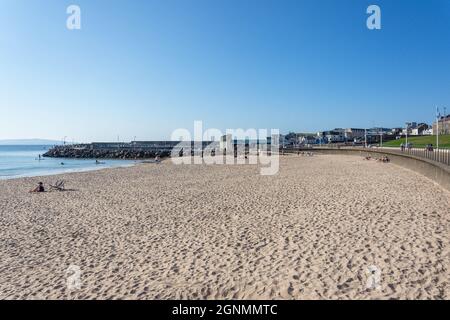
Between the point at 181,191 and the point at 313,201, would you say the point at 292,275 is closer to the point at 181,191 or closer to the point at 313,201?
the point at 313,201

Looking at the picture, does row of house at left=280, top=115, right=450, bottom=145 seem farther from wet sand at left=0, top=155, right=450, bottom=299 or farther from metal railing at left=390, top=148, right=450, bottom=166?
wet sand at left=0, top=155, right=450, bottom=299

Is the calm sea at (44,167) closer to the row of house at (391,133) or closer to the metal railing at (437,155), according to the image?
the metal railing at (437,155)

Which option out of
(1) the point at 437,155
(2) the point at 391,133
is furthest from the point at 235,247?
(2) the point at 391,133

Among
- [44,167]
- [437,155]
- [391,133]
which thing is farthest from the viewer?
[391,133]

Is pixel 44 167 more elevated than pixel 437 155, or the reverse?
pixel 437 155

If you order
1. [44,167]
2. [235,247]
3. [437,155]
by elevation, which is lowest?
[44,167]

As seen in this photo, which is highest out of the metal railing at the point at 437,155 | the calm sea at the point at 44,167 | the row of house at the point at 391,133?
the row of house at the point at 391,133

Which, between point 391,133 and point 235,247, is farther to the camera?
point 391,133

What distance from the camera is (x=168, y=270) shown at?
6.16 m

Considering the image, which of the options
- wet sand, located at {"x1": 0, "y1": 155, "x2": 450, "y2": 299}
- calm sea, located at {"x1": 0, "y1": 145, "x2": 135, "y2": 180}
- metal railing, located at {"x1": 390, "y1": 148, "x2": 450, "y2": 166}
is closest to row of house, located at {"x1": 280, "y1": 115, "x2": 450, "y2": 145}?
metal railing, located at {"x1": 390, "y1": 148, "x2": 450, "y2": 166}

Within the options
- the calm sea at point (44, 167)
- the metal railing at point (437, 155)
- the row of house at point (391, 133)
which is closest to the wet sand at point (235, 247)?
the metal railing at point (437, 155)

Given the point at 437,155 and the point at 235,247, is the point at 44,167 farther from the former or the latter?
the point at 437,155

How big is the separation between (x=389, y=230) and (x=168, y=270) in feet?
18.5
